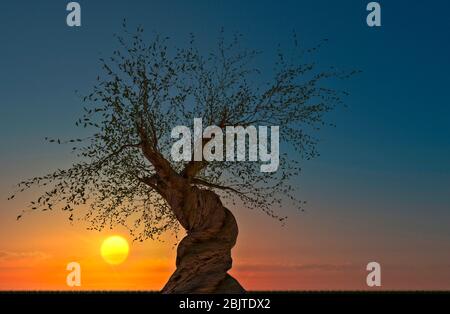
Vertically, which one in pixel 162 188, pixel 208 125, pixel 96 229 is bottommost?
pixel 96 229

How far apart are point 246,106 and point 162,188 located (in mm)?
4456

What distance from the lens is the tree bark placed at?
2598cm

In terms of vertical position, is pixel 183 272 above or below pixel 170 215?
below

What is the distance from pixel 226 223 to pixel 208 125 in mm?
3917

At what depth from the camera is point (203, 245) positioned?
26.3m

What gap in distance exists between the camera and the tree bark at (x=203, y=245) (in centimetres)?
2598

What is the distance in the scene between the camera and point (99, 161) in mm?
25750

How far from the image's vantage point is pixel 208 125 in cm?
2575
